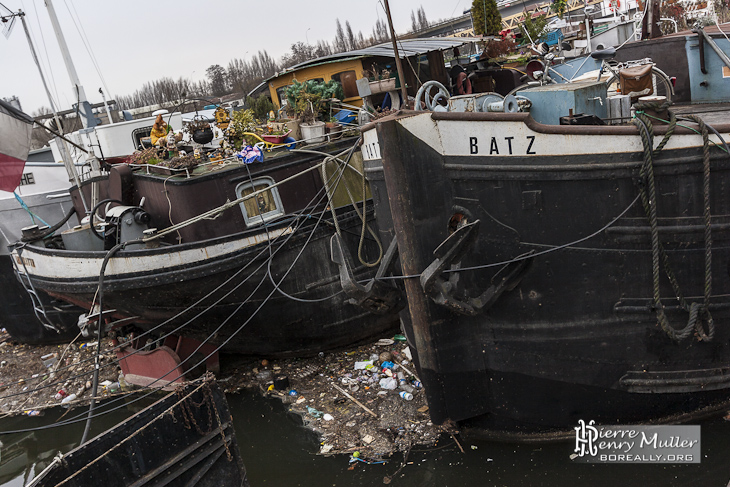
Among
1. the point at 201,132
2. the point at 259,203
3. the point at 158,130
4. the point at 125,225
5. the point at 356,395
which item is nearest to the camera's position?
the point at 356,395

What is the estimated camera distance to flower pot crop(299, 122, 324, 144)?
8.76m

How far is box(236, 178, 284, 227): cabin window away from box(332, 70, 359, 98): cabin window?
3.42 m

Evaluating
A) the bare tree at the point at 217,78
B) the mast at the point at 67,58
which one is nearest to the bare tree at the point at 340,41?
the bare tree at the point at 217,78

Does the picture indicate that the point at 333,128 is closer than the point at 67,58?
Yes

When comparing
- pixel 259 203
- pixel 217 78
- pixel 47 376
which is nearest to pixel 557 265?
pixel 259 203

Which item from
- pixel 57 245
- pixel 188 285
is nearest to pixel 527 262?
pixel 188 285

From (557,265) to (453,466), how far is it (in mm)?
2393

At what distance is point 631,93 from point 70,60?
11.9 m

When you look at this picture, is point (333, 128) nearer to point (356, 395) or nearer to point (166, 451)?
point (356, 395)

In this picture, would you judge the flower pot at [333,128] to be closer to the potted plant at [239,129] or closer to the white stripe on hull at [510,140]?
the potted plant at [239,129]

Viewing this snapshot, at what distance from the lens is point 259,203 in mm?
8266

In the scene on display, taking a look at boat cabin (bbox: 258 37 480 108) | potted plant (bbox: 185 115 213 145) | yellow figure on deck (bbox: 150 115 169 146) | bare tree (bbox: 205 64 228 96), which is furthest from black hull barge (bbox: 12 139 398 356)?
bare tree (bbox: 205 64 228 96)

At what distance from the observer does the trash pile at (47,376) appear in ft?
30.0

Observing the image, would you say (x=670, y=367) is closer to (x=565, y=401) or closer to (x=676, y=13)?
(x=565, y=401)
